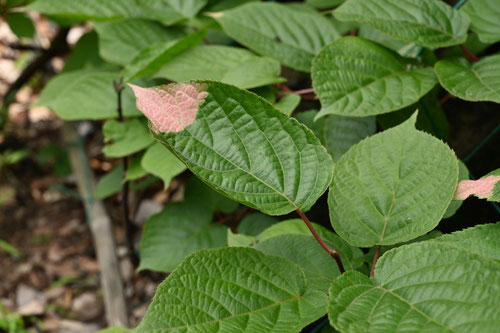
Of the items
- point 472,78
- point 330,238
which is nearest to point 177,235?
point 330,238

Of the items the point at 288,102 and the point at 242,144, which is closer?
the point at 242,144

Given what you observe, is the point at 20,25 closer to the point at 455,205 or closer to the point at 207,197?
the point at 207,197

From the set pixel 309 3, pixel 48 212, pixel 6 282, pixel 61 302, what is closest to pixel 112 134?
pixel 309 3

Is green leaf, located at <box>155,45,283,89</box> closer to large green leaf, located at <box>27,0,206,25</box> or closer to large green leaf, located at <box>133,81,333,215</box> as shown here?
large green leaf, located at <box>27,0,206,25</box>

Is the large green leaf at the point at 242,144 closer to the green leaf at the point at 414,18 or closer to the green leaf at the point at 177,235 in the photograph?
the green leaf at the point at 414,18

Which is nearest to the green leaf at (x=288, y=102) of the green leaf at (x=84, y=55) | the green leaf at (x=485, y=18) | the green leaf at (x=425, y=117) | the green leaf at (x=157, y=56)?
the green leaf at (x=425, y=117)

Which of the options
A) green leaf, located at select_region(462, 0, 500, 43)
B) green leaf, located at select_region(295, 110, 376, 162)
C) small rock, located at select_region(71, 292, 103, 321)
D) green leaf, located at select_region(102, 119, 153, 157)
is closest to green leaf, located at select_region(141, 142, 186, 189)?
green leaf, located at select_region(102, 119, 153, 157)

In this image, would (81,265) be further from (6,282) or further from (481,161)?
(481,161)
